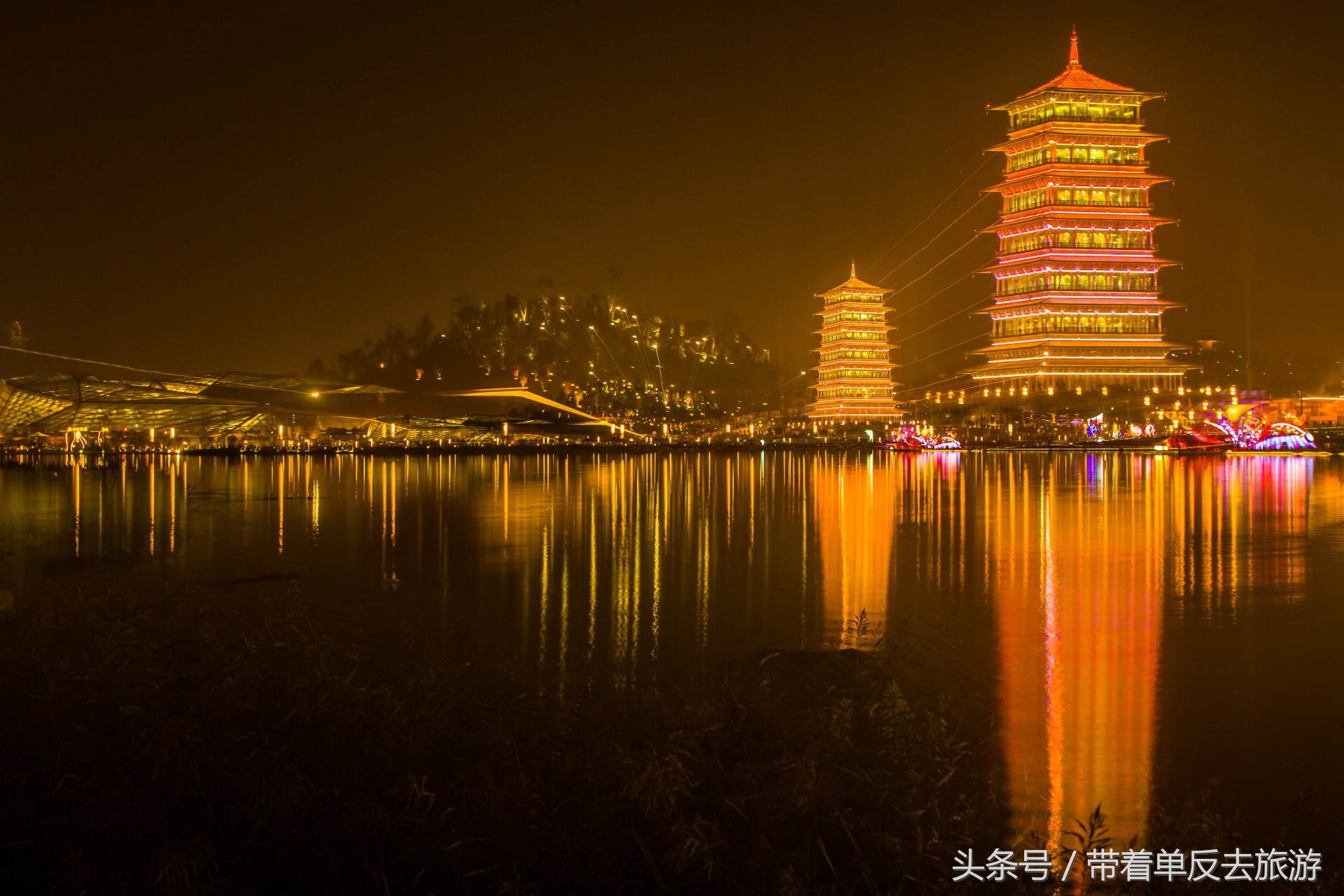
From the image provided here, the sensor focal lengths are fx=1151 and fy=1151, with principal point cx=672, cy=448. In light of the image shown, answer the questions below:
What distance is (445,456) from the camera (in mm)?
80250

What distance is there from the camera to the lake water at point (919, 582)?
8.78 meters

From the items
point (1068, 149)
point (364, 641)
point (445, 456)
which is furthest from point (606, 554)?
point (1068, 149)

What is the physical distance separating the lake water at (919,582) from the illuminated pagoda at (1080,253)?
42926 mm

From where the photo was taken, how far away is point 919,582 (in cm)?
1666

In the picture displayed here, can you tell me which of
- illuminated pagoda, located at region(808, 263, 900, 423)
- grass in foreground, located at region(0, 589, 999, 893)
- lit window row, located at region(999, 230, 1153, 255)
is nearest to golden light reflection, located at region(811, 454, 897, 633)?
grass in foreground, located at region(0, 589, 999, 893)

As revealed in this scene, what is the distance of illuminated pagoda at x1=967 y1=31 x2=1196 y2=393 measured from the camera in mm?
80000

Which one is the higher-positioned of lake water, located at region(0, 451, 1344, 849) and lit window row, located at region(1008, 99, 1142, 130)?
lit window row, located at region(1008, 99, 1142, 130)

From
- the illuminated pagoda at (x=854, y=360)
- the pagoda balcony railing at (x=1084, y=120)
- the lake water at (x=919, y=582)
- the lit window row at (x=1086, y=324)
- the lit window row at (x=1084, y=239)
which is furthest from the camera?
the illuminated pagoda at (x=854, y=360)

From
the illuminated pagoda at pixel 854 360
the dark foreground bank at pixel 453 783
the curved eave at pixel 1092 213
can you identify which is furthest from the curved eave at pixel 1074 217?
the dark foreground bank at pixel 453 783

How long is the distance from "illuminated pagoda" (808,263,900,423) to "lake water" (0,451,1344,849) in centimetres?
6372

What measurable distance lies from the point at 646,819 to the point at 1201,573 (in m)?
13.8

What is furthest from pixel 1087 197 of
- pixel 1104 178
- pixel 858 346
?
pixel 858 346

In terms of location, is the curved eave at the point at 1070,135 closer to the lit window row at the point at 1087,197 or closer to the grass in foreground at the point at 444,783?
the lit window row at the point at 1087,197

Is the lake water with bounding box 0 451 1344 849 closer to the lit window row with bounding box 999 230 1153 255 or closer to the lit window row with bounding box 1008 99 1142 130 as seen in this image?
the lit window row with bounding box 999 230 1153 255
